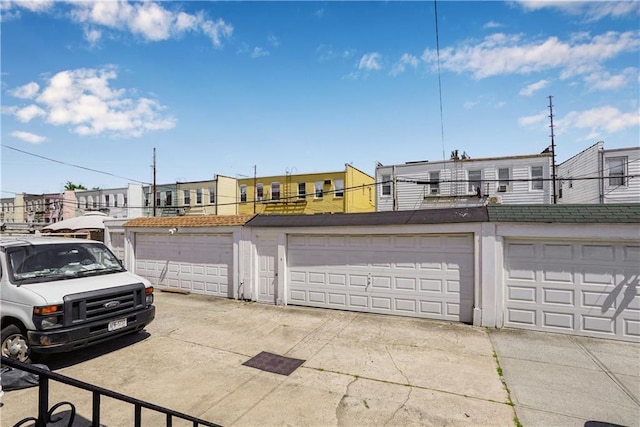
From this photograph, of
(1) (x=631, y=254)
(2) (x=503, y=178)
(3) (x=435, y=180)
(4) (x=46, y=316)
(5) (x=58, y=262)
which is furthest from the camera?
(3) (x=435, y=180)

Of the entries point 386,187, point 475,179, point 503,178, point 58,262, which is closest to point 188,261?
point 58,262

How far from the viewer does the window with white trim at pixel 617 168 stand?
21.1 m

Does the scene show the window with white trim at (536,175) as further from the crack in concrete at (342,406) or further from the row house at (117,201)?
the row house at (117,201)

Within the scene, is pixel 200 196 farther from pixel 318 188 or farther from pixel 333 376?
pixel 333 376

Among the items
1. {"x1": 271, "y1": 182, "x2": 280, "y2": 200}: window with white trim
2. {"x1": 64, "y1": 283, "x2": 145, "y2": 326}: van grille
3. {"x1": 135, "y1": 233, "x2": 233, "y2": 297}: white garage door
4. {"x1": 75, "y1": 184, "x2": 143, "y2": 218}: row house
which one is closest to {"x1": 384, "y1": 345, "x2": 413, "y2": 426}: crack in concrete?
{"x1": 64, "y1": 283, "x2": 145, "y2": 326}: van grille

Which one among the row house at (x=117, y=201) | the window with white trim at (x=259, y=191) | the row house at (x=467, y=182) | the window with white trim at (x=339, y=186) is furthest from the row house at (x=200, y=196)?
the row house at (x=467, y=182)

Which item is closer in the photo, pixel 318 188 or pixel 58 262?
pixel 58 262

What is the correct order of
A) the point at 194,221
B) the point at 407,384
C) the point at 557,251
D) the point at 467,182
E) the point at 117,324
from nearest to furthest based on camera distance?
the point at 407,384 < the point at 117,324 < the point at 557,251 < the point at 194,221 < the point at 467,182

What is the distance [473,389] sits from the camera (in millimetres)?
5105

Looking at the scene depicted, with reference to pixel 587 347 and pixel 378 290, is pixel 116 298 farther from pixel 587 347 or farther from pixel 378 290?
pixel 587 347

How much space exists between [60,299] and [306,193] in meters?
25.2

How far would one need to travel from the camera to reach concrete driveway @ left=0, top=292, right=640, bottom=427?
446cm

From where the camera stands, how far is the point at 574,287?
24.9 ft

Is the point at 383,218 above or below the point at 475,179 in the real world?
below
